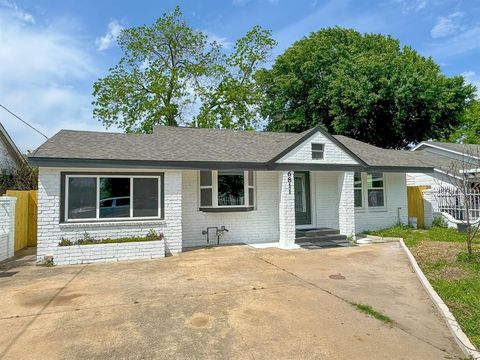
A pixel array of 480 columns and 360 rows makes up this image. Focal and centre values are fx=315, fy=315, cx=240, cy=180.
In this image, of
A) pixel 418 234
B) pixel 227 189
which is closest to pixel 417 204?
pixel 418 234

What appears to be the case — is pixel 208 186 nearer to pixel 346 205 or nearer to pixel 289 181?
pixel 289 181

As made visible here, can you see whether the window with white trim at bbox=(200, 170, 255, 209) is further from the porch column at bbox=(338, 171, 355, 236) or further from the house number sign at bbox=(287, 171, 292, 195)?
the porch column at bbox=(338, 171, 355, 236)

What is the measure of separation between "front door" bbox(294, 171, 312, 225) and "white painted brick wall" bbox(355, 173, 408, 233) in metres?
2.37

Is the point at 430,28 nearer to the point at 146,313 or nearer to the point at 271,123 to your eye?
the point at 271,123

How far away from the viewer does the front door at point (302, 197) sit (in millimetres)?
12781

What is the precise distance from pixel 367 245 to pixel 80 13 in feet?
43.0

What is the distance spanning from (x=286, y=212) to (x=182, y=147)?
4.39 metres

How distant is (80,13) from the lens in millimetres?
11352

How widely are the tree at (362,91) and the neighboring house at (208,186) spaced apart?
10074 millimetres

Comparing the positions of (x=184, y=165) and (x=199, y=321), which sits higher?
(x=184, y=165)

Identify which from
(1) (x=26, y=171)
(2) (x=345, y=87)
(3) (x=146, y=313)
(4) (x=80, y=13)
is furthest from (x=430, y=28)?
(1) (x=26, y=171)

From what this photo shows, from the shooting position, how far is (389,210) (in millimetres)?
14062

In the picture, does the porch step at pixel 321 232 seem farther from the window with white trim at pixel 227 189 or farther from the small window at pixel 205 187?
the small window at pixel 205 187

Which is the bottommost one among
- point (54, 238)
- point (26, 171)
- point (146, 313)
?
point (146, 313)
